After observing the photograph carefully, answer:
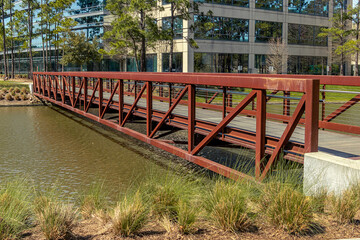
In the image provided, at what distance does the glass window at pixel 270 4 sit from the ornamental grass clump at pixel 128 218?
4743 centimetres

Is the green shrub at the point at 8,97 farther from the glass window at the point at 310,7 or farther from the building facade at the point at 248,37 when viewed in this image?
the glass window at the point at 310,7

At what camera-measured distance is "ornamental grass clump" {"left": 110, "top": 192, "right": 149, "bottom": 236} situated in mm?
5582

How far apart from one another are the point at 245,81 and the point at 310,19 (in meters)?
50.1

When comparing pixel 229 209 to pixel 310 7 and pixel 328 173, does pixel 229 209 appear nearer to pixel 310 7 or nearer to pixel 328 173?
pixel 328 173

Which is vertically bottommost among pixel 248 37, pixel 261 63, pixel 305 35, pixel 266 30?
pixel 261 63

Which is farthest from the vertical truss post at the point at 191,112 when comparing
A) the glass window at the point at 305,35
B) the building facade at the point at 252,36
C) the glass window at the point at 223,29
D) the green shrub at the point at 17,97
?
the glass window at the point at 305,35

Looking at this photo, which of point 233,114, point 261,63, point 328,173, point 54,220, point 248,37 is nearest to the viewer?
point 54,220

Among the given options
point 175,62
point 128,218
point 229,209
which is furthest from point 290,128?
point 175,62

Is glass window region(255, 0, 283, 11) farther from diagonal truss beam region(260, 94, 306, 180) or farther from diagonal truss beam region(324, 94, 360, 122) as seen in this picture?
diagonal truss beam region(260, 94, 306, 180)

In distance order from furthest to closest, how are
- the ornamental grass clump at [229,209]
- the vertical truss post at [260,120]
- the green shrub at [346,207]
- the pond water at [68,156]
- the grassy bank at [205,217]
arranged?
1. the pond water at [68,156]
2. the vertical truss post at [260,120]
3. the green shrub at [346,207]
4. the ornamental grass clump at [229,209]
5. the grassy bank at [205,217]

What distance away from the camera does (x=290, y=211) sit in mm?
5625

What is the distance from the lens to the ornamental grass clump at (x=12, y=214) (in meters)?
5.37

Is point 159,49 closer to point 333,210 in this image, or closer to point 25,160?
point 25,160

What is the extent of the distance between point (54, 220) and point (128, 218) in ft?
3.11
